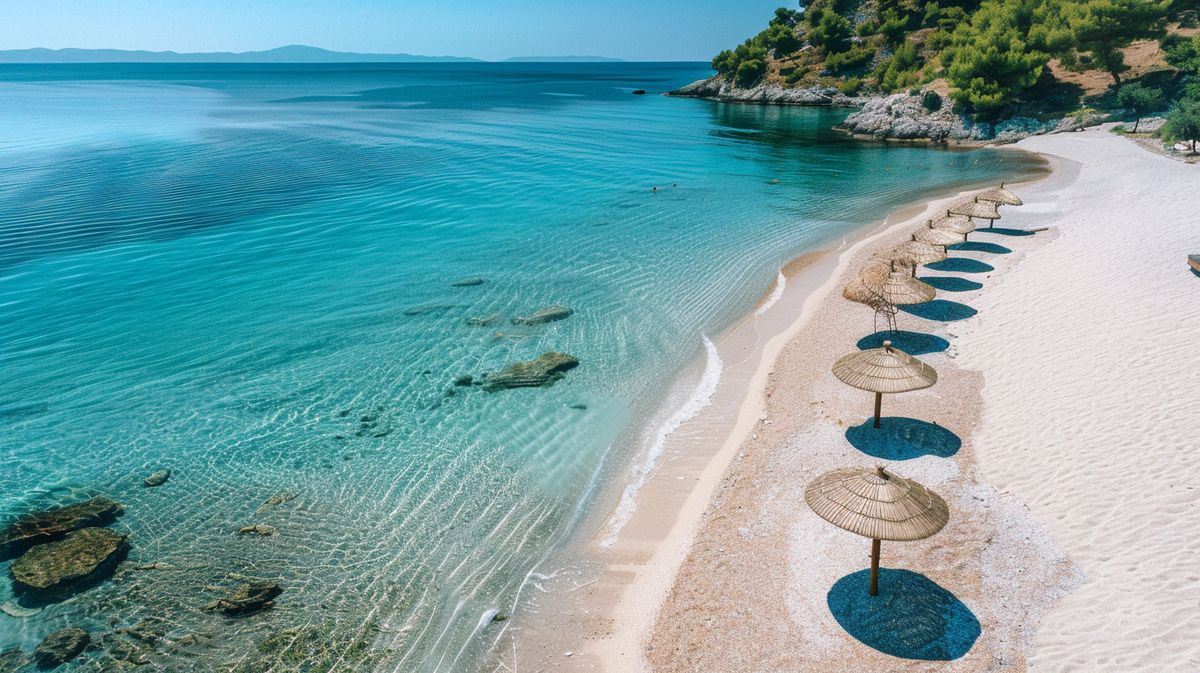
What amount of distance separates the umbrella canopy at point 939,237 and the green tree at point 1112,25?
5367 centimetres

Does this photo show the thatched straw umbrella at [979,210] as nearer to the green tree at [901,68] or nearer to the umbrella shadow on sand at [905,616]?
the umbrella shadow on sand at [905,616]

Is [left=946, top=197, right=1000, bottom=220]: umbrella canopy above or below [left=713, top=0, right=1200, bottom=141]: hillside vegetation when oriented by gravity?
below

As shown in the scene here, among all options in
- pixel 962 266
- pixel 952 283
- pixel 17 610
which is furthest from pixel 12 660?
pixel 962 266

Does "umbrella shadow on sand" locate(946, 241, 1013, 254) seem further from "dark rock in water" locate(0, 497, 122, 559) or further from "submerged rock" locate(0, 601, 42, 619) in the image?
"submerged rock" locate(0, 601, 42, 619)

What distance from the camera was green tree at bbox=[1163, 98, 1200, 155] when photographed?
38250 millimetres

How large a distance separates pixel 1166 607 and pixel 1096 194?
3365 centimetres

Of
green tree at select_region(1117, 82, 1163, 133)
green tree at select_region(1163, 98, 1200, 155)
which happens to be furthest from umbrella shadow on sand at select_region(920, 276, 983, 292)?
green tree at select_region(1117, 82, 1163, 133)

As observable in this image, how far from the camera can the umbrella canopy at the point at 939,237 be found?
2488cm

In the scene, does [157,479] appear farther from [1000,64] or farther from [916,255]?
[1000,64]

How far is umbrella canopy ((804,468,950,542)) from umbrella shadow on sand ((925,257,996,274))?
18.7 metres

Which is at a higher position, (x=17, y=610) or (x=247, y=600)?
(x=247, y=600)

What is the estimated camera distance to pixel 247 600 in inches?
489

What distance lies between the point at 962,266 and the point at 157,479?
30133 millimetres

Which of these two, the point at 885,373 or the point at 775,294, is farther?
the point at 775,294
